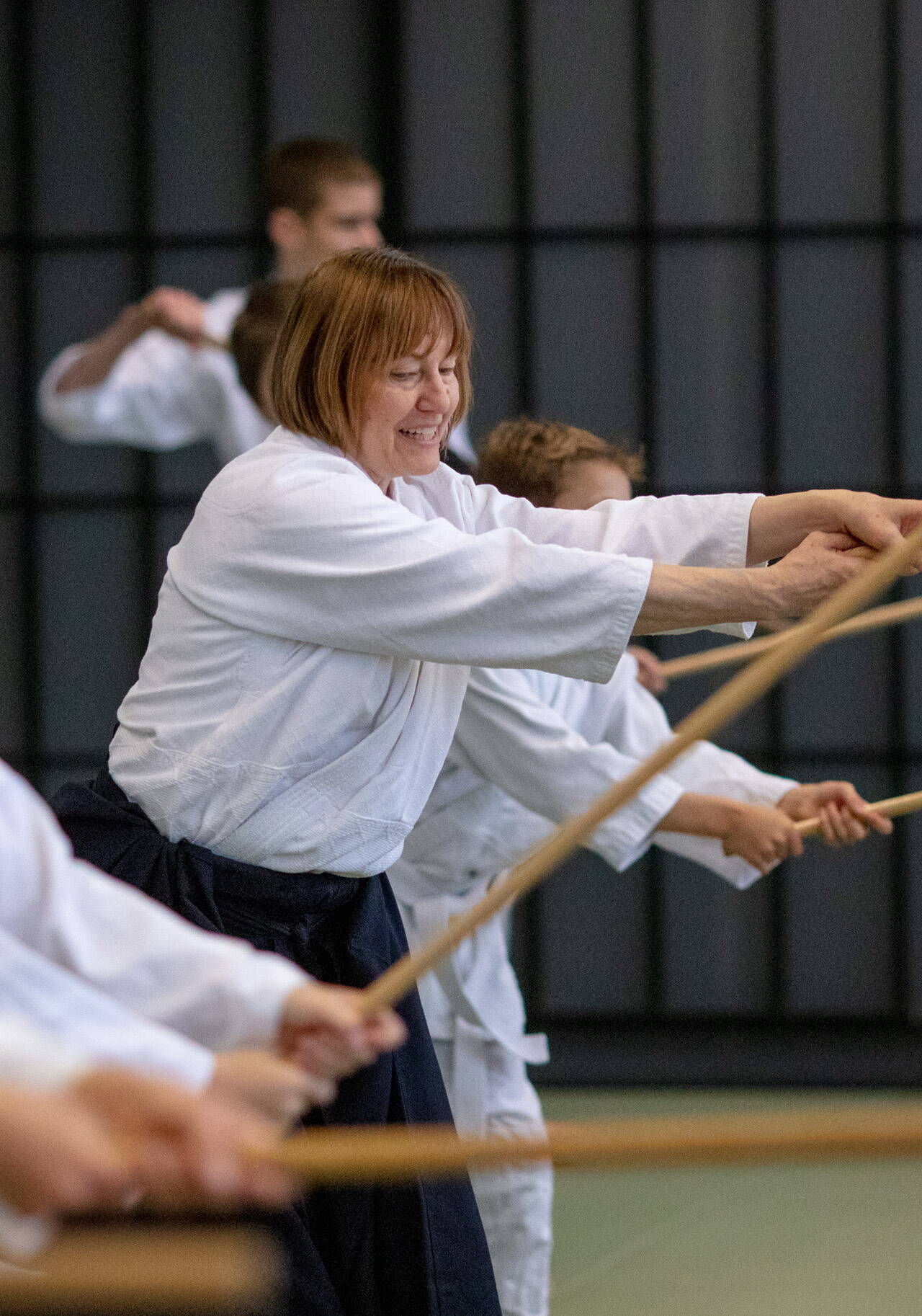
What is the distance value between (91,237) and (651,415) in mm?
1269

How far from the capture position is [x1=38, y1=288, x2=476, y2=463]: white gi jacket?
3334 millimetres

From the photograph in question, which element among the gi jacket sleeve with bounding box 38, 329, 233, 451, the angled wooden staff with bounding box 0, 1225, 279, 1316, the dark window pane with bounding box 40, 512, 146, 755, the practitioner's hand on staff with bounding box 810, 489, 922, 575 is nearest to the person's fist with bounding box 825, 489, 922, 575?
the practitioner's hand on staff with bounding box 810, 489, 922, 575

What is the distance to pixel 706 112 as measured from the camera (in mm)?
3287

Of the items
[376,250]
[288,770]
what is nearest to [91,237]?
[376,250]

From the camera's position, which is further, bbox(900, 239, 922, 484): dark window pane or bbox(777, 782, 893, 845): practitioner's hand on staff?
bbox(900, 239, 922, 484): dark window pane

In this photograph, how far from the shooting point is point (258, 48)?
3.38 metres

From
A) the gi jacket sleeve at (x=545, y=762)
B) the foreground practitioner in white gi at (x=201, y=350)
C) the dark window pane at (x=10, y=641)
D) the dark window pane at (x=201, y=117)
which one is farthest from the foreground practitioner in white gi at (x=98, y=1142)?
the dark window pane at (x=201, y=117)

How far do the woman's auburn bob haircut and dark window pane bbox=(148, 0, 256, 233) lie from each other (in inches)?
73.2

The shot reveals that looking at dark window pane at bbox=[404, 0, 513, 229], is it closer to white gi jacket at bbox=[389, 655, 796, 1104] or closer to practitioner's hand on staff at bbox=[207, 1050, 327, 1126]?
white gi jacket at bbox=[389, 655, 796, 1104]

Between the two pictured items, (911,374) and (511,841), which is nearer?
(511,841)

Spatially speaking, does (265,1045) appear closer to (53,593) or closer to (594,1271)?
(594,1271)

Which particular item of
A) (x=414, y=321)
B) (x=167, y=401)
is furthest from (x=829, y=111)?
(x=414, y=321)

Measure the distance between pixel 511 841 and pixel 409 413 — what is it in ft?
2.64

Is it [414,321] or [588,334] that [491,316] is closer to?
[588,334]
